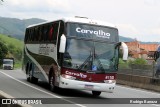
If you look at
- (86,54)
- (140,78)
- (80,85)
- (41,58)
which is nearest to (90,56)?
(86,54)

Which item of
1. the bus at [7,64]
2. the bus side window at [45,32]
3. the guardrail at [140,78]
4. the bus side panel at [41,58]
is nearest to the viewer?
the bus side panel at [41,58]

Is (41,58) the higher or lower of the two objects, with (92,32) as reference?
lower

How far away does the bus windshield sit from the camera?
60.4ft

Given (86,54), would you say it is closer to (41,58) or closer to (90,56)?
(90,56)

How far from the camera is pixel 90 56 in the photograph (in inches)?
730

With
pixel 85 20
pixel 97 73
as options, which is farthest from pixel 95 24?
pixel 97 73

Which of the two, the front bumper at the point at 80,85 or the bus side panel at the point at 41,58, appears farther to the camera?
the bus side panel at the point at 41,58

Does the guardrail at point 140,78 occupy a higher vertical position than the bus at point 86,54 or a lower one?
lower

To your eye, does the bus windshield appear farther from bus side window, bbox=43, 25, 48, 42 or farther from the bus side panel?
bus side window, bbox=43, 25, 48, 42

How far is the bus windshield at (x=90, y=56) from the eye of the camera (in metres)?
18.4

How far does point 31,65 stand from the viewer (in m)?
26.9

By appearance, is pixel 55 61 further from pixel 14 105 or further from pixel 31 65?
pixel 14 105

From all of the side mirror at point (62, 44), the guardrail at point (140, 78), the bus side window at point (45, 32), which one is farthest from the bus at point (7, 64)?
the side mirror at point (62, 44)

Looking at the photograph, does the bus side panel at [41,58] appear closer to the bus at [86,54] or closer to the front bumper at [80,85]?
the bus at [86,54]
